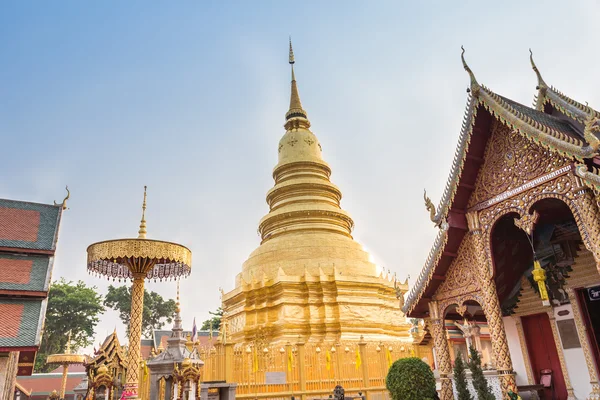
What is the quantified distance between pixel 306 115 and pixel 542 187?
20477mm

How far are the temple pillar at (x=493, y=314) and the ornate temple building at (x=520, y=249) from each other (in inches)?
0.7

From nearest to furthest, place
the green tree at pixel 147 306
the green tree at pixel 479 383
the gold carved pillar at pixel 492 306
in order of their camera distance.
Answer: the gold carved pillar at pixel 492 306
the green tree at pixel 479 383
the green tree at pixel 147 306

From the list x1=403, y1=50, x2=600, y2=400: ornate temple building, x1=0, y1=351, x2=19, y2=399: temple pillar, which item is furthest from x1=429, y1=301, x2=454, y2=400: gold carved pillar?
x1=0, y1=351, x2=19, y2=399: temple pillar

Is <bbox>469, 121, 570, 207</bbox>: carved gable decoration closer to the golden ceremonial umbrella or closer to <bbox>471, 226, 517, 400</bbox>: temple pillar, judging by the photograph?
<bbox>471, 226, 517, 400</bbox>: temple pillar

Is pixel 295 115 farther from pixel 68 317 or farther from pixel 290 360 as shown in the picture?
pixel 68 317

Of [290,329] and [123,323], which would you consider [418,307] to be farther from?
[123,323]

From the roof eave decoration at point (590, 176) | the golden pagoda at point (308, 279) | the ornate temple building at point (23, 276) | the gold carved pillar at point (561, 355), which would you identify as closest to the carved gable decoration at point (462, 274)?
the gold carved pillar at point (561, 355)

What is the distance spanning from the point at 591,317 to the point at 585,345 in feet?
1.74

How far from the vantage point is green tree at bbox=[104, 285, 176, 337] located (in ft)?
151

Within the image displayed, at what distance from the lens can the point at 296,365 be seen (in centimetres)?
1304

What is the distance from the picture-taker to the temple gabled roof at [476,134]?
724cm

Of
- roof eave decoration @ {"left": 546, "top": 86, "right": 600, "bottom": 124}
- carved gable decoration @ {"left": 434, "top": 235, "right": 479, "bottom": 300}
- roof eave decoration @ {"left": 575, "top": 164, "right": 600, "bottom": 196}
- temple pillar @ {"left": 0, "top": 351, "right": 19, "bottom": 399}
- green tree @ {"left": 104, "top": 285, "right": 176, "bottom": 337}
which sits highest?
green tree @ {"left": 104, "top": 285, "right": 176, "bottom": 337}

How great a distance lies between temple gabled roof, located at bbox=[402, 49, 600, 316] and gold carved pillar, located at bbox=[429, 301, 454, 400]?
1.30 ft

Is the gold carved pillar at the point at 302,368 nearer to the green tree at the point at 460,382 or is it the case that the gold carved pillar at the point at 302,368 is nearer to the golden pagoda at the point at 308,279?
the golden pagoda at the point at 308,279
